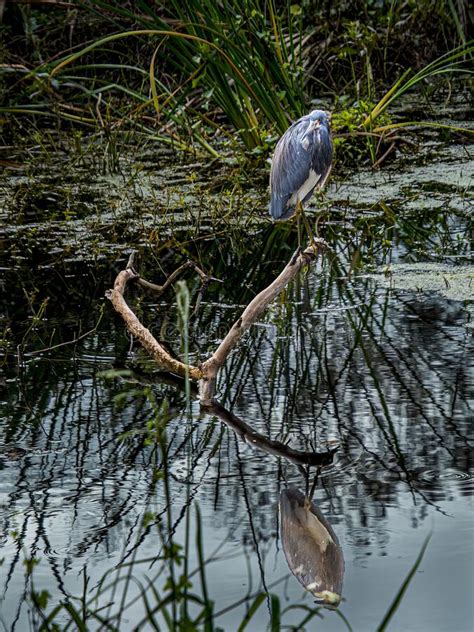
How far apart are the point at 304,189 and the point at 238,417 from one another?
1.28 meters

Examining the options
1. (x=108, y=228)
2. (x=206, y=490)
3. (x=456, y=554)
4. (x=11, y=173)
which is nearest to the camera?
(x=456, y=554)

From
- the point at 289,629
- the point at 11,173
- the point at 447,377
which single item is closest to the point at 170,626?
the point at 289,629

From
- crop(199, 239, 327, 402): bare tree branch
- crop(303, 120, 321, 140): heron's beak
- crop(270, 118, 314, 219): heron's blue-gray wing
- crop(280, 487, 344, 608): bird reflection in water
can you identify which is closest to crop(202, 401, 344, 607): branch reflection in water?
crop(280, 487, 344, 608): bird reflection in water

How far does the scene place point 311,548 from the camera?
6.33 ft

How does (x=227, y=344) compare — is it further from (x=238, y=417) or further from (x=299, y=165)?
(x=299, y=165)

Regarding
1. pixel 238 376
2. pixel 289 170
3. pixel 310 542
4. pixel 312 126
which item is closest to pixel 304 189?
pixel 289 170

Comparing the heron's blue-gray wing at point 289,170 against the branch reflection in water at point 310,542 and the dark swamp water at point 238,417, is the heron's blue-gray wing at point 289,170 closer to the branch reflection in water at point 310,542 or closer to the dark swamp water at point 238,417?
the dark swamp water at point 238,417

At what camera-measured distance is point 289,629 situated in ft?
5.56

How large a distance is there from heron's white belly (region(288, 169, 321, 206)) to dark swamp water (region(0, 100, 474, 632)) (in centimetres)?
26

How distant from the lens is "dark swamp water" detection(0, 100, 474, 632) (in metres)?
1.82

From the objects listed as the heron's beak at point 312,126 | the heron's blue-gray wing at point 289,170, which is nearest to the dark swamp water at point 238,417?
the heron's blue-gray wing at point 289,170

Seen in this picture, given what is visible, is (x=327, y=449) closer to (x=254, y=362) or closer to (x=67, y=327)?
(x=254, y=362)

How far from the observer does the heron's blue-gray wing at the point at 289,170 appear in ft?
11.9

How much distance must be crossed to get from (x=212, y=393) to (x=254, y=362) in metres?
0.26
